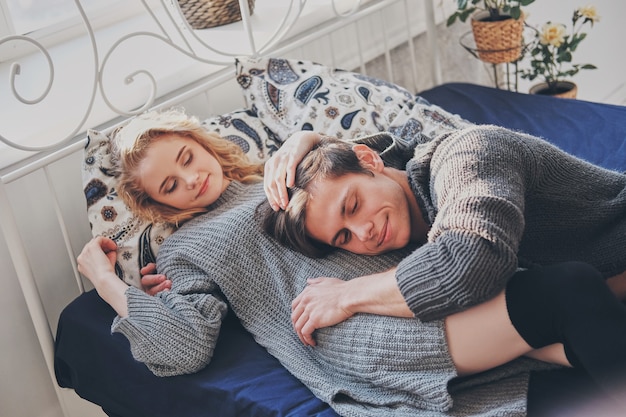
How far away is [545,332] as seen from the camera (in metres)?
1.22

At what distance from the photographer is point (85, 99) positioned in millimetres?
1986

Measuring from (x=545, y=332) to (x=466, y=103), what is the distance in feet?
3.90

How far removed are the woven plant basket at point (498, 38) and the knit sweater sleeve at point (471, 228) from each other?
1220 millimetres

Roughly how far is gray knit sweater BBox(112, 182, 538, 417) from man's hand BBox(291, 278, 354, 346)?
0.06 feet

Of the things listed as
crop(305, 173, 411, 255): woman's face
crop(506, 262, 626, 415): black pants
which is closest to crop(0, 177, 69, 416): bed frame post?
crop(305, 173, 411, 255): woman's face

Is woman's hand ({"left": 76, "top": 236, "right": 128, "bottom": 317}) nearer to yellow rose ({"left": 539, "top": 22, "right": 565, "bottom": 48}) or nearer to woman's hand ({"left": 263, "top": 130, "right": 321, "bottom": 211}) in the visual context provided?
woman's hand ({"left": 263, "top": 130, "right": 321, "bottom": 211})

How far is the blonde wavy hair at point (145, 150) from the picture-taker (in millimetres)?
1693

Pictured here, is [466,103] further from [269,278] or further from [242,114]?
[269,278]

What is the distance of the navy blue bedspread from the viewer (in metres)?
1.35

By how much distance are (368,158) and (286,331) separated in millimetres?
363

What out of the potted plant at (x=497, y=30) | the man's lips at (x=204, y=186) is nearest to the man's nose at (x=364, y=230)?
the man's lips at (x=204, y=186)

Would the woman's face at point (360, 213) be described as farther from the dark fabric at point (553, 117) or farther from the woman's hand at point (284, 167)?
the dark fabric at point (553, 117)

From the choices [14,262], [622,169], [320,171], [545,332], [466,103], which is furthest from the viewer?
[466,103]

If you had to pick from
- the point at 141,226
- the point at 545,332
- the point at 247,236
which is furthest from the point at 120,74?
the point at 545,332
